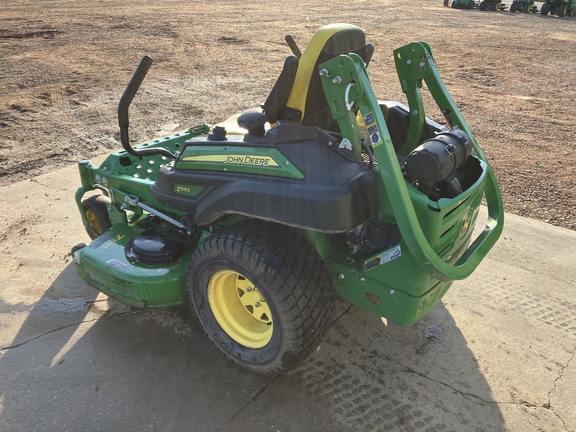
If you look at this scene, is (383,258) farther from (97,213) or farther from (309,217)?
(97,213)

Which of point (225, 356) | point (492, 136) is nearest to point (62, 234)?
point (225, 356)

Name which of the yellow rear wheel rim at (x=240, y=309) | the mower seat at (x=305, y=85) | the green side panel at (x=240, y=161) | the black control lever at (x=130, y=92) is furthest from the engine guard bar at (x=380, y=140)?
the black control lever at (x=130, y=92)

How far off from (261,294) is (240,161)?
0.65m

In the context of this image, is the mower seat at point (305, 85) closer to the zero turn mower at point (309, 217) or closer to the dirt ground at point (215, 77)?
the zero turn mower at point (309, 217)

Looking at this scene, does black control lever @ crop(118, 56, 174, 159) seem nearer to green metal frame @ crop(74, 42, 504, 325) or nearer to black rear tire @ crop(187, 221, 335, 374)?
green metal frame @ crop(74, 42, 504, 325)

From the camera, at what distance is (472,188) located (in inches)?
102

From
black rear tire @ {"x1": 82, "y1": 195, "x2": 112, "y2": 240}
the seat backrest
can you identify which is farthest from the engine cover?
black rear tire @ {"x1": 82, "y1": 195, "x2": 112, "y2": 240}

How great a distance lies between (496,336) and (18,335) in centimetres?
281

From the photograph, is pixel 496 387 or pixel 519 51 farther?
pixel 519 51

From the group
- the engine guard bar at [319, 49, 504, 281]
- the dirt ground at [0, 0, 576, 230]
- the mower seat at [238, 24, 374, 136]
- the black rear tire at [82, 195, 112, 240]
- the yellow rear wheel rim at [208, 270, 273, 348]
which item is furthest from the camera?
the dirt ground at [0, 0, 576, 230]

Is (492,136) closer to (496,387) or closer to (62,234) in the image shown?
(496,387)

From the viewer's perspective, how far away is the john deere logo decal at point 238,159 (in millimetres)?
2416

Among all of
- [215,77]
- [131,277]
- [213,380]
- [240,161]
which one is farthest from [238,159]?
[215,77]

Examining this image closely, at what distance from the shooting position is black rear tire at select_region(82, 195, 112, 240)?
363 cm
